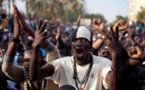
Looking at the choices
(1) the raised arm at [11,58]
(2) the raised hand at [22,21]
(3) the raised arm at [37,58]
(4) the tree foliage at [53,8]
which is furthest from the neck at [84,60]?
(4) the tree foliage at [53,8]

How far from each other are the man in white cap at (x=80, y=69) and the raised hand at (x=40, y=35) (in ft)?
0.77

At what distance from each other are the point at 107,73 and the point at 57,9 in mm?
69231

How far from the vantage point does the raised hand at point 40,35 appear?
5.46 metres

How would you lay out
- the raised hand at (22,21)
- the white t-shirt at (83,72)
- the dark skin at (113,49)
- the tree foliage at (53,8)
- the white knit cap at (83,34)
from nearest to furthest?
the dark skin at (113,49)
the white t-shirt at (83,72)
the white knit cap at (83,34)
the raised hand at (22,21)
the tree foliage at (53,8)

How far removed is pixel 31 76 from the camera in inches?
218

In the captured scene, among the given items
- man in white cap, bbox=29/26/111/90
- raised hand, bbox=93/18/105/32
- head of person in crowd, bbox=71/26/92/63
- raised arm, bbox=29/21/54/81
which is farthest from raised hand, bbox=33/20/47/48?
raised hand, bbox=93/18/105/32

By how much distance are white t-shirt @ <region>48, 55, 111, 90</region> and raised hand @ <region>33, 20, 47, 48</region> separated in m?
0.43

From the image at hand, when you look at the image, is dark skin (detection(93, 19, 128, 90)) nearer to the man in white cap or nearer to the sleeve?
the man in white cap

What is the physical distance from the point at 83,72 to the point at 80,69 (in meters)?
0.04

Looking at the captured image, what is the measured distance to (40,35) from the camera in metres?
5.50

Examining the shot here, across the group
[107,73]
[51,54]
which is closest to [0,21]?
[51,54]

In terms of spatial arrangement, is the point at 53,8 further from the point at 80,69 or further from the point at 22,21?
the point at 80,69

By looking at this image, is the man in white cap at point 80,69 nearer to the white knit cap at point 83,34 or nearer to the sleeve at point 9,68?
the white knit cap at point 83,34

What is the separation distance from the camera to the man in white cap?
5660 mm
